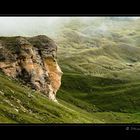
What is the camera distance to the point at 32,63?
246 feet

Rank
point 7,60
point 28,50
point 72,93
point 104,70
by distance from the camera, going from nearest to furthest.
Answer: point 7,60 < point 28,50 < point 72,93 < point 104,70

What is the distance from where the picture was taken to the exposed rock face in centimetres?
6066

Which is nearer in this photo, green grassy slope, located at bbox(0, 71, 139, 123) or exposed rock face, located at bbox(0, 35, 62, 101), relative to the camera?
green grassy slope, located at bbox(0, 71, 139, 123)

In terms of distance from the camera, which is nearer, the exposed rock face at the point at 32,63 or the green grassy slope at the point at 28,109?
the green grassy slope at the point at 28,109

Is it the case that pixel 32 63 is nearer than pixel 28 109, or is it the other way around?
pixel 28 109

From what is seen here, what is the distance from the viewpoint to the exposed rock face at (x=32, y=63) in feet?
199

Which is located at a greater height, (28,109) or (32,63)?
(28,109)
